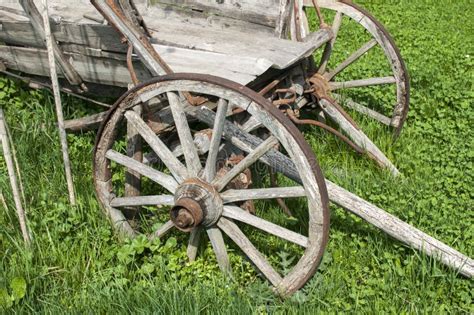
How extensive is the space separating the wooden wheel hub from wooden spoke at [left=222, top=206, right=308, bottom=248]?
0.06 metres

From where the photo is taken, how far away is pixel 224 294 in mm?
2795

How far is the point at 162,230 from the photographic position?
3096 millimetres

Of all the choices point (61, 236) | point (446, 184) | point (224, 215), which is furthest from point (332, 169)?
point (61, 236)

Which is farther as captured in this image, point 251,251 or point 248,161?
point 251,251

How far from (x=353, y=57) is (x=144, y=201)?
2028mm

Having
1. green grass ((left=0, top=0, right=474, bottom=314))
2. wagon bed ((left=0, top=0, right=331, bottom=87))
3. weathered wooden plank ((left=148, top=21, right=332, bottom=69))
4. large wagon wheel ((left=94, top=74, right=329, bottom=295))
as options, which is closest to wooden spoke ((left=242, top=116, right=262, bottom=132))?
large wagon wheel ((left=94, top=74, right=329, bottom=295))

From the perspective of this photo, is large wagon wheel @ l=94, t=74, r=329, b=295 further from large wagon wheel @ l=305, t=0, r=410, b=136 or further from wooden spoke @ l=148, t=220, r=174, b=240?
large wagon wheel @ l=305, t=0, r=410, b=136

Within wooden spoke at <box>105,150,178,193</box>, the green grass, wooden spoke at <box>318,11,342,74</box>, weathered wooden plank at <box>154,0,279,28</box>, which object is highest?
weathered wooden plank at <box>154,0,279,28</box>

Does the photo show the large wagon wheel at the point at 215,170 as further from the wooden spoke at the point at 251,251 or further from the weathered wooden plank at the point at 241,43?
the weathered wooden plank at the point at 241,43

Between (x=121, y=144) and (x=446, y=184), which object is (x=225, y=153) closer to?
(x=121, y=144)

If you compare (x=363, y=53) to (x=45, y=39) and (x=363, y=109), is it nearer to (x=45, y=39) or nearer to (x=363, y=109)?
(x=363, y=109)

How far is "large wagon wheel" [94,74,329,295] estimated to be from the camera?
2535mm

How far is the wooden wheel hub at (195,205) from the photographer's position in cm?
275

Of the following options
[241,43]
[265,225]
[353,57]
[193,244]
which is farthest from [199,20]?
[265,225]
